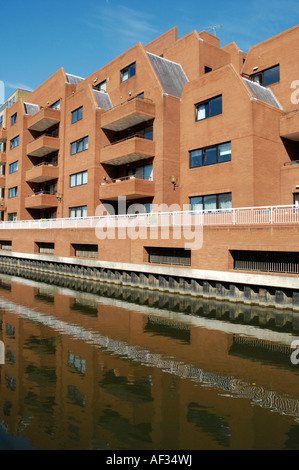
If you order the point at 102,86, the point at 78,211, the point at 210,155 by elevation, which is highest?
the point at 102,86

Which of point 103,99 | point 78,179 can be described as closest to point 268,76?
point 103,99

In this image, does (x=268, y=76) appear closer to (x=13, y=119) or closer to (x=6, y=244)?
(x=6, y=244)

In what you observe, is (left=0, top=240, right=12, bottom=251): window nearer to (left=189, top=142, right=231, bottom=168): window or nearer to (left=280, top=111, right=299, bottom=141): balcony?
(left=189, top=142, right=231, bottom=168): window

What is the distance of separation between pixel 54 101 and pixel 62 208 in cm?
1266

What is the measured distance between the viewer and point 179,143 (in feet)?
92.1

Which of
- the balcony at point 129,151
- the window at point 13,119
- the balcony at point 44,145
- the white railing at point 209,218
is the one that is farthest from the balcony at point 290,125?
the window at point 13,119

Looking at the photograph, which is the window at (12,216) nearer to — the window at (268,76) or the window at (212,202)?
the window at (212,202)

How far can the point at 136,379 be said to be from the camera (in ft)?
28.7

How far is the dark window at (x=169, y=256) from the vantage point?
21234 millimetres

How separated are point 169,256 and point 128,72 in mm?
18821

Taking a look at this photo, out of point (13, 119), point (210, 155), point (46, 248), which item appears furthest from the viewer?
point (13, 119)

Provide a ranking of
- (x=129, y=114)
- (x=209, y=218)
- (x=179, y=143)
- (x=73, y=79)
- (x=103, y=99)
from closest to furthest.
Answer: (x=209, y=218)
(x=129, y=114)
(x=179, y=143)
(x=103, y=99)
(x=73, y=79)

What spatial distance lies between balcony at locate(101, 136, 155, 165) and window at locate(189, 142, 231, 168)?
3.26 metres

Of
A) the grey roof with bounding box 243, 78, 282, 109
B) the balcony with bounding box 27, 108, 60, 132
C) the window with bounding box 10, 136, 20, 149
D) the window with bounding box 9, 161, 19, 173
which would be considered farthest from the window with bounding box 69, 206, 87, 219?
the grey roof with bounding box 243, 78, 282, 109
